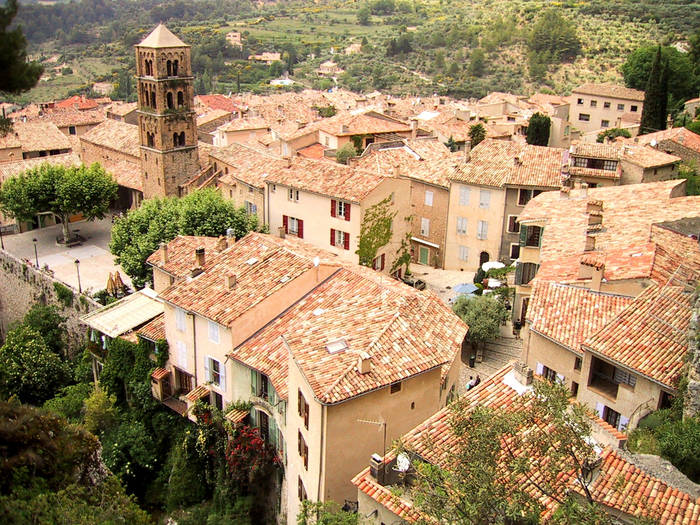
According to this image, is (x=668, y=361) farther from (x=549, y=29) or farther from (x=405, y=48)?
(x=405, y=48)

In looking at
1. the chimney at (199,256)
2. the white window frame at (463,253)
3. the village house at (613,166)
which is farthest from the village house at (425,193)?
the chimney at (199,256)

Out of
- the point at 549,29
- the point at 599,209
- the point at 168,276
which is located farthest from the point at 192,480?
the point at 549,29

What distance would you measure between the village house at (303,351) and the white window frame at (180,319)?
0.05m

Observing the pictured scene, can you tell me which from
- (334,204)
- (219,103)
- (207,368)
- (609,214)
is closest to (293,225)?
(334,204)

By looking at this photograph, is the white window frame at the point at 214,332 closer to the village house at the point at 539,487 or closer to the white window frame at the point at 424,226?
the village house at the point at 539,487

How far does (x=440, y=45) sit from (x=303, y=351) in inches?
5426

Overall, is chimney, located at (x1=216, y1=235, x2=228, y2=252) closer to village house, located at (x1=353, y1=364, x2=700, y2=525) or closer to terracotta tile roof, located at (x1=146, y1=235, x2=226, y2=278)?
terracotta tile roof, located at (x1=146, y1=235, x2=226, y2=278)

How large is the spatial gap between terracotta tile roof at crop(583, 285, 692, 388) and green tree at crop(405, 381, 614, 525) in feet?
21.5

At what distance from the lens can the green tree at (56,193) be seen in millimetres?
53000

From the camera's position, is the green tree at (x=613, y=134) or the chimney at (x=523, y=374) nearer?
the chimney at (x=523, y=374)

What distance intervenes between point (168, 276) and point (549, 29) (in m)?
104

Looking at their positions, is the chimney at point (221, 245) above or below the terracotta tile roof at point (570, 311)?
below

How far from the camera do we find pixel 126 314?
1357 inches

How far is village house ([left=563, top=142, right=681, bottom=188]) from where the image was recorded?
43594 millimetres
